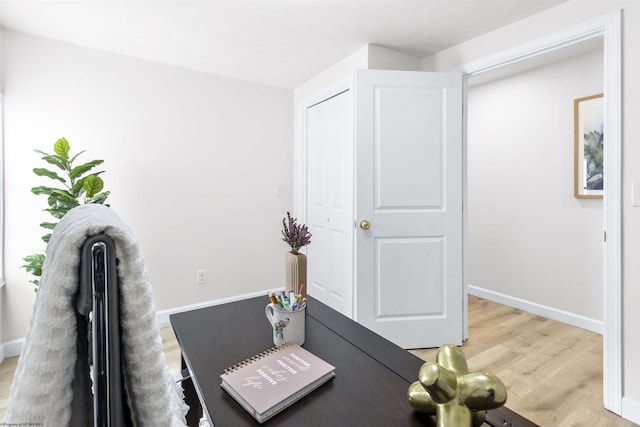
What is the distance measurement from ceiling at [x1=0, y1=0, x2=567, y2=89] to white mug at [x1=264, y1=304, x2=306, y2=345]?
1858mm

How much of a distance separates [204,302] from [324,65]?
252 cm

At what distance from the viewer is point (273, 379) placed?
0.81 meters

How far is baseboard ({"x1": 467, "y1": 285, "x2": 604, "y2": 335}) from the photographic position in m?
2.83

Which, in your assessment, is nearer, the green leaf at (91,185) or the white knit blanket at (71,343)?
the white knit blanket at (71,343)

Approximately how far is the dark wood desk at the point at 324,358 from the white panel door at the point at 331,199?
4.42 ft

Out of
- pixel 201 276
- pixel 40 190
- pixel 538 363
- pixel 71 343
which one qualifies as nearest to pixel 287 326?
pixel 71 343

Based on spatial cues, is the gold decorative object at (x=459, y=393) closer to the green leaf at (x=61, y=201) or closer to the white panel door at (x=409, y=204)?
A: the white panel door at (x=409, y=204)

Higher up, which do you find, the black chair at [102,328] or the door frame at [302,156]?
the door frame at [302,156]

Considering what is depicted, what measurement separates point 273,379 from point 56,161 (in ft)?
7.12

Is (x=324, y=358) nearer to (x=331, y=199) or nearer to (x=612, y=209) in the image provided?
(x=612, y=209)

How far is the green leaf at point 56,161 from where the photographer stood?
2057 millimetres

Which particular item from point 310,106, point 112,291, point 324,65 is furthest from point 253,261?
point 112,291

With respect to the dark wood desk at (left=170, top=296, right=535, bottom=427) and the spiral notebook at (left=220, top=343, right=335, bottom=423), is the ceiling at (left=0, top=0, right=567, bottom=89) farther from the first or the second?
the spiral notebook at (left=220, top=343, right=335, bottom=423)

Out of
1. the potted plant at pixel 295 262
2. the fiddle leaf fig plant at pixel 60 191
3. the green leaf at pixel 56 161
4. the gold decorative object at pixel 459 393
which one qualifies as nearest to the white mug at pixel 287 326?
the potted plant at pixel 295 262
